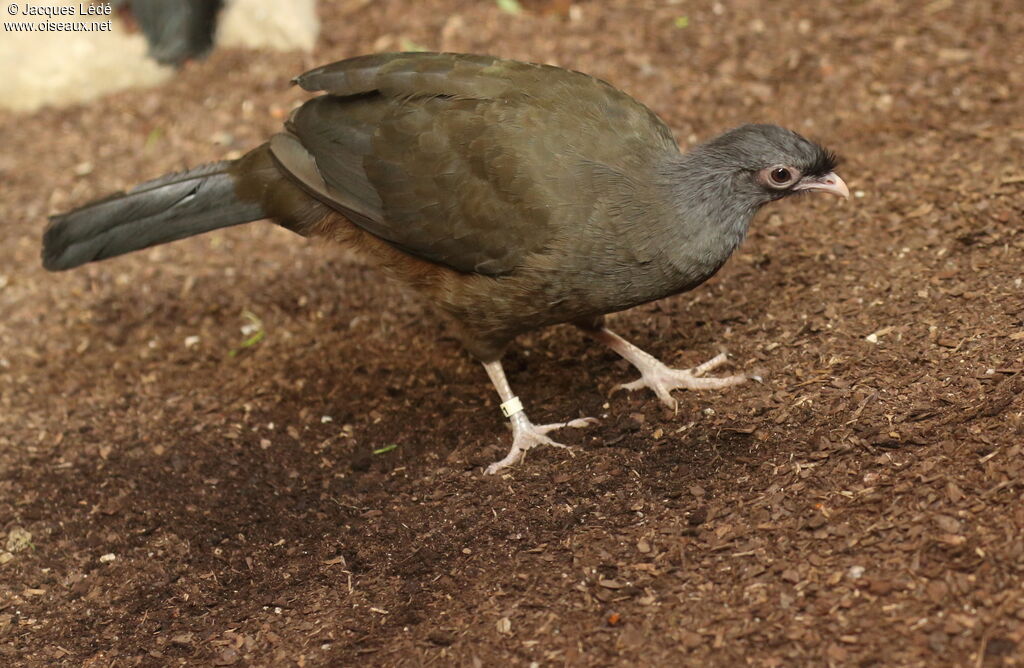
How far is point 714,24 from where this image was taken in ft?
A: 24.6

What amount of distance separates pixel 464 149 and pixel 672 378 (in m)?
1.51

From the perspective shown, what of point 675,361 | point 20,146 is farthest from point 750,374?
point 20,146

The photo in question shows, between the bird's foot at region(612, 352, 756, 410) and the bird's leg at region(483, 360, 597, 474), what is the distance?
0.35 m

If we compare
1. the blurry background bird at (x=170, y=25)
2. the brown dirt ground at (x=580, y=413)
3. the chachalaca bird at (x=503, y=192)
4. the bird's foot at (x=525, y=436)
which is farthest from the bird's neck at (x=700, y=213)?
the blurry background bird at (x=170, y=25)

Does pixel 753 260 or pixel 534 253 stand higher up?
pixel 534 253

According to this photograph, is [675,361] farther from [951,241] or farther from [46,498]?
[46,498]

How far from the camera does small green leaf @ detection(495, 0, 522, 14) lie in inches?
306

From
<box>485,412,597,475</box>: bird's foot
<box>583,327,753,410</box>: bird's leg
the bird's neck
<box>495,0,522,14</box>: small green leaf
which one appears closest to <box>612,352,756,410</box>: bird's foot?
<box>583,327,753,410</box>: bird's leg

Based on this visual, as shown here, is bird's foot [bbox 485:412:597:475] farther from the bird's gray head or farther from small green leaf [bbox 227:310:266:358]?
small green leaf [bbox 227:310:266:358]

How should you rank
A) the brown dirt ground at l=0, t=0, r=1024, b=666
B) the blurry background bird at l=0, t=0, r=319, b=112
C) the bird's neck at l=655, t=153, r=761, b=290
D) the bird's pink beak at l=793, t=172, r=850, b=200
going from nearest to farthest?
the brown dirt ground at l=0, t=0, r=1024, b=666, the bird's neck at l=655, t=153, r=761, b=290, the bird's pink beak at l=793, t=172, r=850, b=200, the blurry background bird at l=0, t=0, r=319, b=112

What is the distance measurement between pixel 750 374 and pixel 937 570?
1563 mm

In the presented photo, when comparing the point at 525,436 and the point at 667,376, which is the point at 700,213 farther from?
the point at 525,436

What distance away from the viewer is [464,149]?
15.1 ft

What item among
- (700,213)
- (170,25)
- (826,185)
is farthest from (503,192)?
(170,25)
